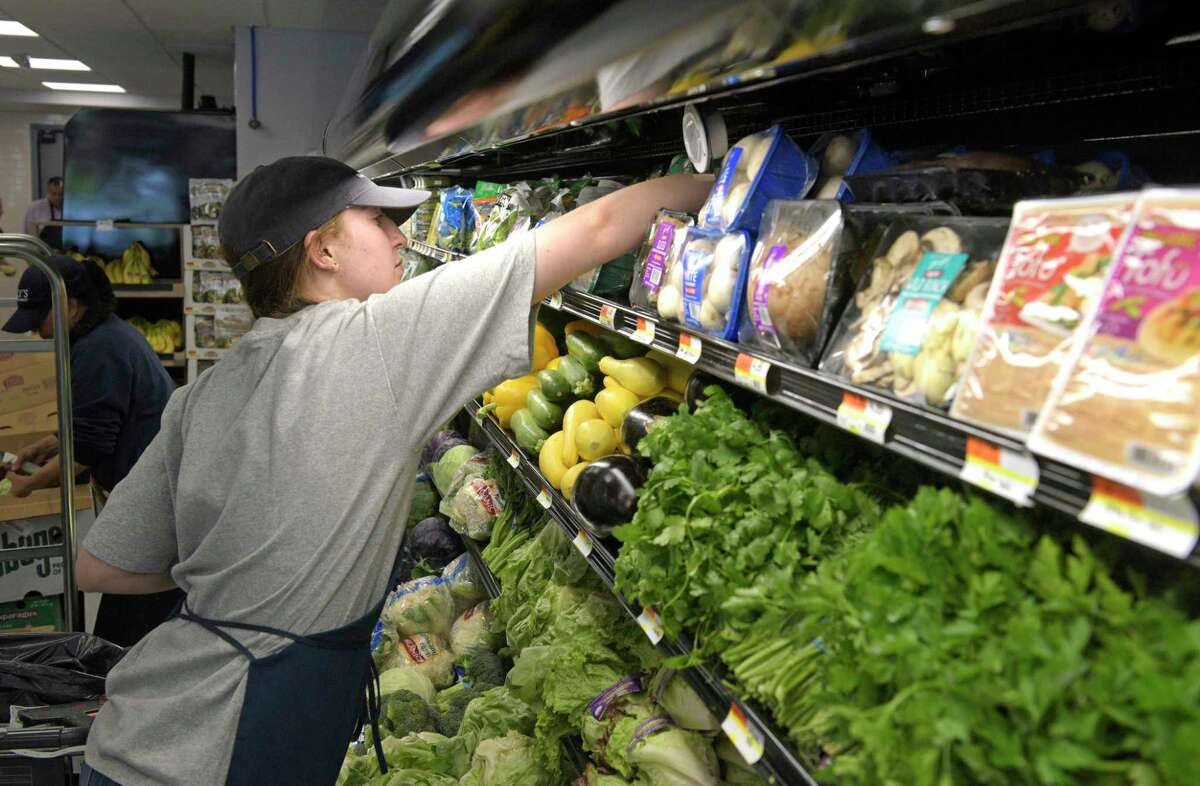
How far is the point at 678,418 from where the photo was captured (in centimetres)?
181

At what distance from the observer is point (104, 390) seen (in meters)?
4.26

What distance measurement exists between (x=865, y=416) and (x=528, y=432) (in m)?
1.86

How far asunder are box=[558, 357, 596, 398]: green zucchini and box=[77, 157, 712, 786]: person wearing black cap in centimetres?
83

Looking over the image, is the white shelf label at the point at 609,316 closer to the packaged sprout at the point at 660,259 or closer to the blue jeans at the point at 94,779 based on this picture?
the packaged sprout at the point at 660,259

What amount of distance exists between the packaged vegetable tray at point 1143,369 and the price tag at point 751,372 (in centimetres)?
55

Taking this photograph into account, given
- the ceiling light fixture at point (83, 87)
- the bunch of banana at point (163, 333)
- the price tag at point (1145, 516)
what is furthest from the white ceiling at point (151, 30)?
the price tag at point (1145, 516)

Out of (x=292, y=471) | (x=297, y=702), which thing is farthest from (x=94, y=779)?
(x=292, y=471)

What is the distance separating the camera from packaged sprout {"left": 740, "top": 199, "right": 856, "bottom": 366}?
1.41m

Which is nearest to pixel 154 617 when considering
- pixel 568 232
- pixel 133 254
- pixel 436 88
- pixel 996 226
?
pixel 436 88

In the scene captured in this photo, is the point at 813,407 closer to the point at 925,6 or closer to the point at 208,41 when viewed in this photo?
the point at 925,6

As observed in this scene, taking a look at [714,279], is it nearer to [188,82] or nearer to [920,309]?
[920,309]

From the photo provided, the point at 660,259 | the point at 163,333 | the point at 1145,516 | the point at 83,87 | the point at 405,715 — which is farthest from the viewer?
the point at 83,87

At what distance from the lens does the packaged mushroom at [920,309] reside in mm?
1146

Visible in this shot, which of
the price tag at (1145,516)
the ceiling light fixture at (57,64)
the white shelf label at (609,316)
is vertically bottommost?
the price tag at (1145,516)
